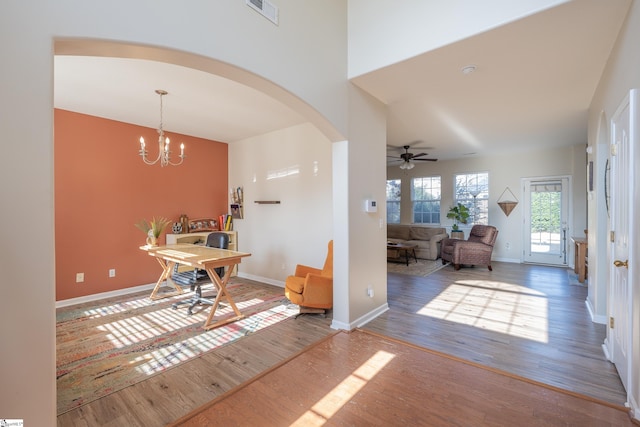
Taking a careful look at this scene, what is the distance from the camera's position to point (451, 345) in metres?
2.73

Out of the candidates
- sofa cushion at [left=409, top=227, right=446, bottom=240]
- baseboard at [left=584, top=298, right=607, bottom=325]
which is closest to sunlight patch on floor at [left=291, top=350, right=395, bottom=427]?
baseboard at [left=584, top=298, right=607, bottom=325]

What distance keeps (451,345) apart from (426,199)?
20.0 feet

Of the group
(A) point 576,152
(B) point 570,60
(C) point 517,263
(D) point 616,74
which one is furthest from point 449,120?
(C) point 517,263

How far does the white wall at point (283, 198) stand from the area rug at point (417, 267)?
2.28 meters

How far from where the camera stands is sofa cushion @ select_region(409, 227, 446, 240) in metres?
7.31

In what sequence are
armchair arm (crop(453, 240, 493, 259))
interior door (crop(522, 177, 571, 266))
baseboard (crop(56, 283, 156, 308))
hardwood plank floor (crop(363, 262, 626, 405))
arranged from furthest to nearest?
1. interior door (crop(522, 177, 571, 266))
2. armchair arm (crop(453, 240, 493, 259))
3. baseboard (crop(56, 283, 156, 308))
4. hardwood plank floor (crop(363, 262, 626, 405))

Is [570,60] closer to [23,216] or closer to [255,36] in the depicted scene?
[255,36]

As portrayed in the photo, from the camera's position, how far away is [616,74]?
7.55ft

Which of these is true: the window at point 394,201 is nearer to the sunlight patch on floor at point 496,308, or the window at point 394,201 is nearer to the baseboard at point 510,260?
the baseboard at point 510,260

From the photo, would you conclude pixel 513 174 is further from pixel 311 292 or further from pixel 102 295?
pixel 102 295

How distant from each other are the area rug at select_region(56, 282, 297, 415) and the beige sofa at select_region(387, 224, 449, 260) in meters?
4.22

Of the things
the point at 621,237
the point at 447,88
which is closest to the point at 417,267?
the point at 447,88

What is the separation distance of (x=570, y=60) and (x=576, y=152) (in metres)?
4.81

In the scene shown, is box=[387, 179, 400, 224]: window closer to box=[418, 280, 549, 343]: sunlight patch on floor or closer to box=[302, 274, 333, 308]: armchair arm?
box=[418, 280, 549, 343]: sunlight patch on floor
